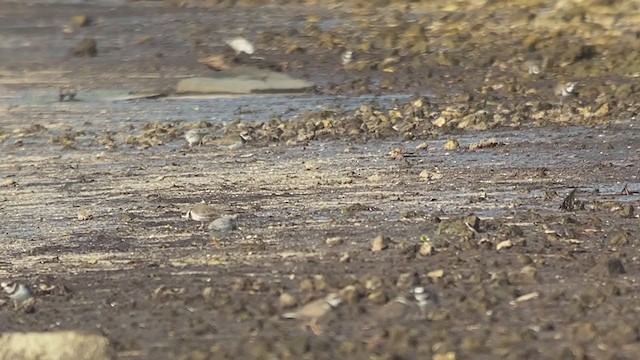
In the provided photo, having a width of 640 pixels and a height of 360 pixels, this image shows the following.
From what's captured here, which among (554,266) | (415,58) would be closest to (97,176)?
(554,266)

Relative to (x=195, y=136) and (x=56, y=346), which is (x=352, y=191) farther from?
(x=56, y=346)

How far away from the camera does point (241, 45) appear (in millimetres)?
16422

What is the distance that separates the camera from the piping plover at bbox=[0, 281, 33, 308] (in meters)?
6.68

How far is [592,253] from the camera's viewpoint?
22.7 ft

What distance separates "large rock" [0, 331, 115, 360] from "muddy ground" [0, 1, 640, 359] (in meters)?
0.13

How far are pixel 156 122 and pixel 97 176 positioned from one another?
7.28 ft

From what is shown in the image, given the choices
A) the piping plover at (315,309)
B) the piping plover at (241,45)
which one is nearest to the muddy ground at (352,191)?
the piping plover at (315,309)

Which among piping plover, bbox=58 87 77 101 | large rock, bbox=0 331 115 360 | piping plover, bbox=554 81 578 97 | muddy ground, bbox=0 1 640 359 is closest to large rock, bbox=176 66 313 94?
muddy ground, bbox=0 1 640 359

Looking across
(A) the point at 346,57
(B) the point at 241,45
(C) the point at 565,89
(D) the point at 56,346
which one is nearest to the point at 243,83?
(A) the point at 346,57

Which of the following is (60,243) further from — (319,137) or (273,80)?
(273,80)

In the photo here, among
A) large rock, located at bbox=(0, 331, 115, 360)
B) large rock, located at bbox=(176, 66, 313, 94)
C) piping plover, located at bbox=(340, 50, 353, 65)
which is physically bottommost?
piping plover, located at bbox=(340, 50, 353, 65)

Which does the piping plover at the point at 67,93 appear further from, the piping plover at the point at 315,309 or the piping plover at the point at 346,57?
the piping plover at the point at 315,309

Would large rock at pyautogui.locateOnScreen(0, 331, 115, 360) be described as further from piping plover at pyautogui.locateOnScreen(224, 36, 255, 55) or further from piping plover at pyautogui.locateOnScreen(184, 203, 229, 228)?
piping plover at pyautogui.locateOnScreen(224, 36, 255, 55)

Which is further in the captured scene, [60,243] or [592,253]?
[60,243]
